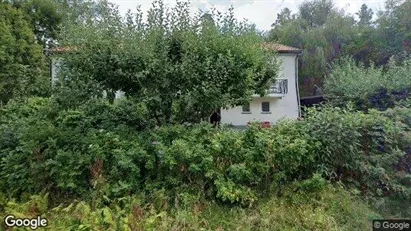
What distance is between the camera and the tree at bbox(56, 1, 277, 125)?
503 cm

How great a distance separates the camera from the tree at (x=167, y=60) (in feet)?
16.5

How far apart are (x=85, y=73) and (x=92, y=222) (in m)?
2.76

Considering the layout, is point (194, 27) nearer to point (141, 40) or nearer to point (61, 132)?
point (141, 40)

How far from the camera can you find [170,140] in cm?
473

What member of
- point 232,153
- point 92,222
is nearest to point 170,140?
point 232,153

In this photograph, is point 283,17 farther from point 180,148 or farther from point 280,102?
point 180,148
